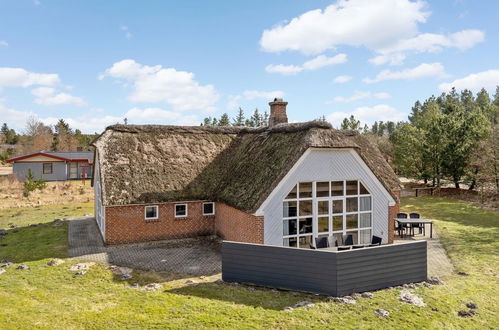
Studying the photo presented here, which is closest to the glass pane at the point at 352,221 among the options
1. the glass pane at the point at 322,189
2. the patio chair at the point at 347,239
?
the patio chair at the point at 347,239

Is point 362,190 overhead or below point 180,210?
overhead

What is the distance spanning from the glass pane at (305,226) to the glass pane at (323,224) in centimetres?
41

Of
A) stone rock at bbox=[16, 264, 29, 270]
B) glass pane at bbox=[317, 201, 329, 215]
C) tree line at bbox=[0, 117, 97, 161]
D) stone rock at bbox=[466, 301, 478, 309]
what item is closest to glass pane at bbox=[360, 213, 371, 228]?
glass pane at bbox=[317, 201, 329, 215]

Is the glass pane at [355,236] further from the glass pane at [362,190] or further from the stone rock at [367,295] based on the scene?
the stone rock at [367,295]

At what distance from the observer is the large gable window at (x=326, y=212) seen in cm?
1484

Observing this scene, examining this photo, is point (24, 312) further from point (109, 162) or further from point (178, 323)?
point (109, 162)

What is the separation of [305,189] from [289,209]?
111 centimetres

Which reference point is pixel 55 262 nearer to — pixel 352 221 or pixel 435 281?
pixel 352 221

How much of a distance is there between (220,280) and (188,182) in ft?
24.7

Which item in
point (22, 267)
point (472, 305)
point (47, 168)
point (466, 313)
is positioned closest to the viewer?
point (466, 313)

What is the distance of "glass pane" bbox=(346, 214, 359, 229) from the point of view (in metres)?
15.8

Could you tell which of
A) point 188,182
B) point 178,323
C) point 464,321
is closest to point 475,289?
point 464,321

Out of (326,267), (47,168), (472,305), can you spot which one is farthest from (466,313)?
(47,168)

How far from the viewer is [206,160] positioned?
809 inches
